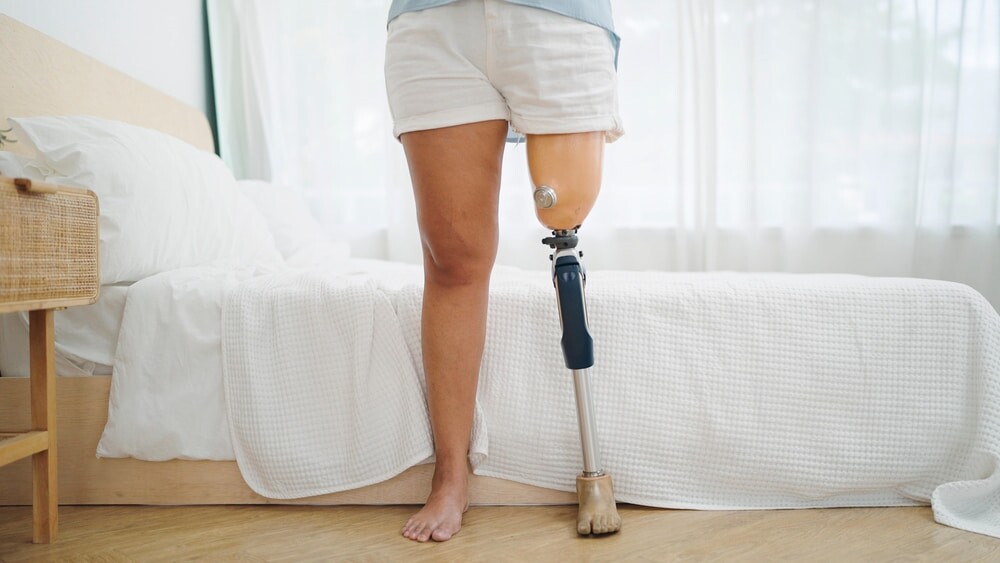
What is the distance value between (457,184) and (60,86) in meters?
1.16

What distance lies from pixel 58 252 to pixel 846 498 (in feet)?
4.40

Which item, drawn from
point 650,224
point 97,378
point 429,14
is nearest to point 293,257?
point 97,378

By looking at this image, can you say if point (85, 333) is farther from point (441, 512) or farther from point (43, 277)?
point (441, 512)

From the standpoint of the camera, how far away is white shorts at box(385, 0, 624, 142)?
1.19 metres

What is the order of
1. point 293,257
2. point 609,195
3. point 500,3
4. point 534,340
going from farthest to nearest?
point 609,195, point 293,257, point 534,340, point 500,3

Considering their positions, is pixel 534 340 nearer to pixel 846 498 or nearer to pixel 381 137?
pixel 846 498

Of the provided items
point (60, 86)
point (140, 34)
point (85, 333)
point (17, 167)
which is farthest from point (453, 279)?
point (140, 34)

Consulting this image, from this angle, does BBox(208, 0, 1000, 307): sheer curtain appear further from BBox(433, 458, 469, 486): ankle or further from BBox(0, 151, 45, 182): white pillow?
BBox(433, 458, 469, 486): ankle

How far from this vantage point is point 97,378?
4.78 ft

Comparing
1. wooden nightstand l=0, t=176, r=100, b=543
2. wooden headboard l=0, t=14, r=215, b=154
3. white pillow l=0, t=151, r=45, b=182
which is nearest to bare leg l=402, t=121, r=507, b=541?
wooden nightstand l=0, t=176, r=100, b=543

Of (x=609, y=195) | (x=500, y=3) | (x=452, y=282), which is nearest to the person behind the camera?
(x=500, y=3)

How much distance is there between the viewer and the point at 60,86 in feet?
6.03

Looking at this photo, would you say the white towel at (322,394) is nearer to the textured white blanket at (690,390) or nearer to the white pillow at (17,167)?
the textured white blanket at (690,390)

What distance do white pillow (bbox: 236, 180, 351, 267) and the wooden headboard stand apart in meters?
0.34
